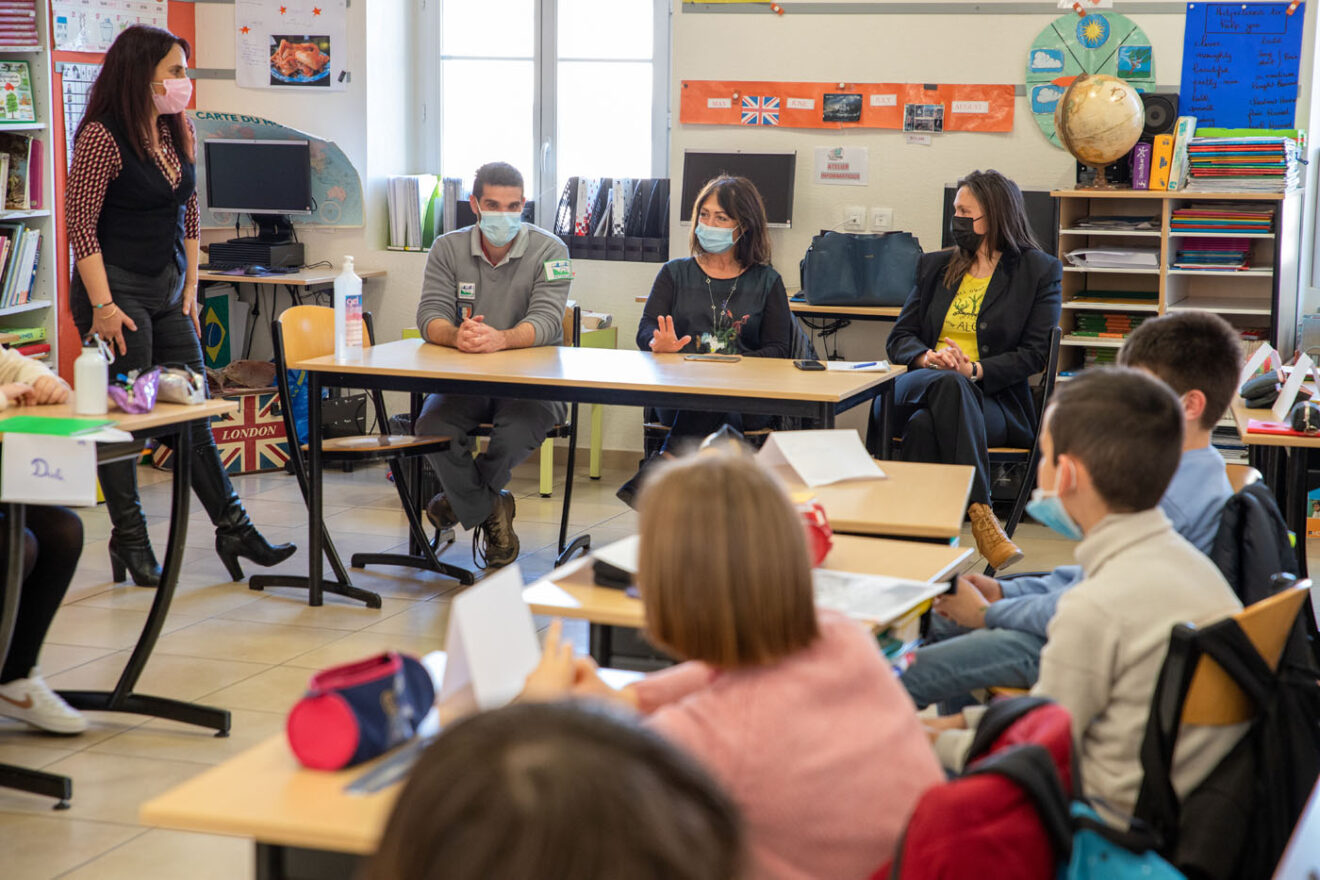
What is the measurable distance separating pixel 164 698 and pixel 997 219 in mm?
2926

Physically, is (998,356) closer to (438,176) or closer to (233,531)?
(233,531)

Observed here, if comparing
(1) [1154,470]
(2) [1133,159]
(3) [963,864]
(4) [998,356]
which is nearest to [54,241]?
(4) [998,356]

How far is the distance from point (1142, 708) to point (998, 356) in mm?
2805

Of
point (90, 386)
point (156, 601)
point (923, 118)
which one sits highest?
point (923, 118)

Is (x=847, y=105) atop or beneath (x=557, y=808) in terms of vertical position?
atop

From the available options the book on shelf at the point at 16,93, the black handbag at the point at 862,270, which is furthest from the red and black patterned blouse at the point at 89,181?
the black handbag at the point at 862,270

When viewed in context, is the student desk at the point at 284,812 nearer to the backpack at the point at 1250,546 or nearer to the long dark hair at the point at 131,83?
the backpack at the point at 1250,546

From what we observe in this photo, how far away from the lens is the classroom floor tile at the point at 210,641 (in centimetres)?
256

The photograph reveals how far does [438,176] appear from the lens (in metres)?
6.49

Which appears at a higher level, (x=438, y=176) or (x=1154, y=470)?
(x=438, y=176)

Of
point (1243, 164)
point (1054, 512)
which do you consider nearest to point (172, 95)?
point (1054, 512)

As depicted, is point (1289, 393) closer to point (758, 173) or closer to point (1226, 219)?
point (1226, 219)

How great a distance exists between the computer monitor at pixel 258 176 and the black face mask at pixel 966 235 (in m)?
3.05

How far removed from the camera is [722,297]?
4539 millimetres
